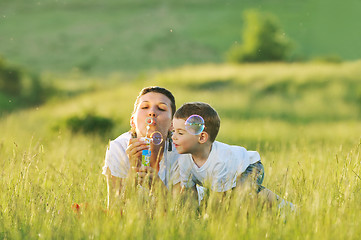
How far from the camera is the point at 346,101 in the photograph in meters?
28.1

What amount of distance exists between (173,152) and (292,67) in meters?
29.5

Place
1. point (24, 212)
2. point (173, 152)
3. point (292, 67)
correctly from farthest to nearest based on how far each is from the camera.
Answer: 1. point (292, 67)
2. point (173, 152)
3. point (24, 212)

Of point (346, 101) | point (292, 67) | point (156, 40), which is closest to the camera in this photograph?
point (346, 101)

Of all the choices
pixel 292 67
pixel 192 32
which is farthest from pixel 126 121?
pixel 192 32

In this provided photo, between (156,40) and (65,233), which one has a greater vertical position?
(156,40)

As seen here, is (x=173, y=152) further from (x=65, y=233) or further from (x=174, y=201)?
(x=65, y=233)

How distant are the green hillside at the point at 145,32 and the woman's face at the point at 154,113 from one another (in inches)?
1587

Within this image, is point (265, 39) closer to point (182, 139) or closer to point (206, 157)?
point (206, 157)

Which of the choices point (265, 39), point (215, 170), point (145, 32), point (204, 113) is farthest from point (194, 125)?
point (145, 32)

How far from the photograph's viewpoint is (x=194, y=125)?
4.91 m

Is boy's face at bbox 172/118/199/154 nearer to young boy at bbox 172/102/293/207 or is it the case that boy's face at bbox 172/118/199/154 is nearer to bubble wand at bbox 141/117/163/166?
young boy at bbox 172/102/293/207

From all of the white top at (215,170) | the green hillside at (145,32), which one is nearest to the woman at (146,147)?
the white top at (215,170)

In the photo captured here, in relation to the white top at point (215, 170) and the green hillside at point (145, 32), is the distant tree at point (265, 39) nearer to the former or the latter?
the green hillside at point (145, 32)

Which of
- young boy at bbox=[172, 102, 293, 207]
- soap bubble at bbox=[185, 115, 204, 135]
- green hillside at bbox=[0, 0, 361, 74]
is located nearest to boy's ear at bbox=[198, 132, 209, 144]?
young boy at bbox=[172, 102, 293, 207]
